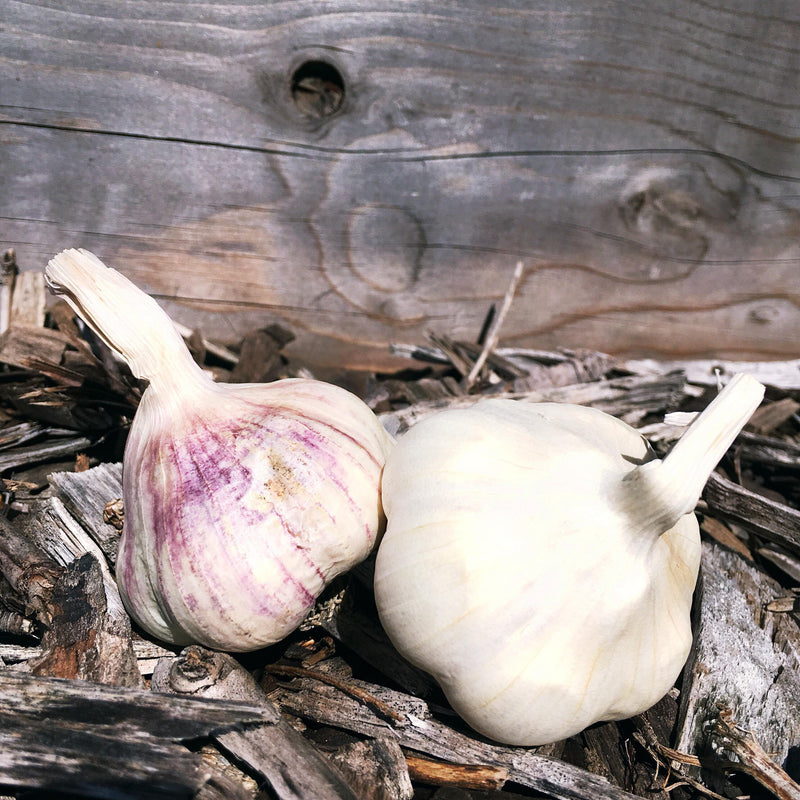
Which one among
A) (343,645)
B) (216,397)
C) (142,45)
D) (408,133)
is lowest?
(343,645)

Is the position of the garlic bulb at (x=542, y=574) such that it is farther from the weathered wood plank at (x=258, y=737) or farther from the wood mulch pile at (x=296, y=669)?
the weathered wood plank at (x=258, y=737)

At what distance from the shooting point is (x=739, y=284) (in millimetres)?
2477

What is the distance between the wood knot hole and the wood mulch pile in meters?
0.73

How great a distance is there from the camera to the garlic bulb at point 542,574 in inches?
50.6

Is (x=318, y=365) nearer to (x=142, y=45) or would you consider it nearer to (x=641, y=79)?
(x=142, y=45)

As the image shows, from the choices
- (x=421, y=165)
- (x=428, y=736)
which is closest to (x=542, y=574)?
(x=428, y=736)

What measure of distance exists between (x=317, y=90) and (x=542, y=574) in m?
1.59

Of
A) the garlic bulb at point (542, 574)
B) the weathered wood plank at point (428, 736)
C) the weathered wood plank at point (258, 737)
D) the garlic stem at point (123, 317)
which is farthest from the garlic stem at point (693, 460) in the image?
the garlic stem at point (123, 317)

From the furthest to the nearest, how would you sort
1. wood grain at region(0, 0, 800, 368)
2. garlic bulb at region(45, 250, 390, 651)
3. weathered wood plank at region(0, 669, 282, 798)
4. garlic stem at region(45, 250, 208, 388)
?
1. wood grain at region(0, 0, 800, 368)
2. garlic stem at region(45, 250, 208, 388)
3. garlic bulb at region(45, 250, 390, 651)
4. weathered wood plank at region(0, 669, 282, 798)

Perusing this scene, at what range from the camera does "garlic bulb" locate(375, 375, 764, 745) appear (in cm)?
129

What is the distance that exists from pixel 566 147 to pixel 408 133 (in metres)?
0.50

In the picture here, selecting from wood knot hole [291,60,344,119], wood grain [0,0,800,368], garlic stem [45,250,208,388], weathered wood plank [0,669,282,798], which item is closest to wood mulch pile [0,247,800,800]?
weathered wood plank [0,669,282,798]

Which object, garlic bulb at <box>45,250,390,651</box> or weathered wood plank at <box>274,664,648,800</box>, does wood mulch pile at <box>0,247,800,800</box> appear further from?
garlic bulb at <box>45,250,390,651</box>

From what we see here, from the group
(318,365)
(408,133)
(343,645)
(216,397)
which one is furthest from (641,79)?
(343,645)
